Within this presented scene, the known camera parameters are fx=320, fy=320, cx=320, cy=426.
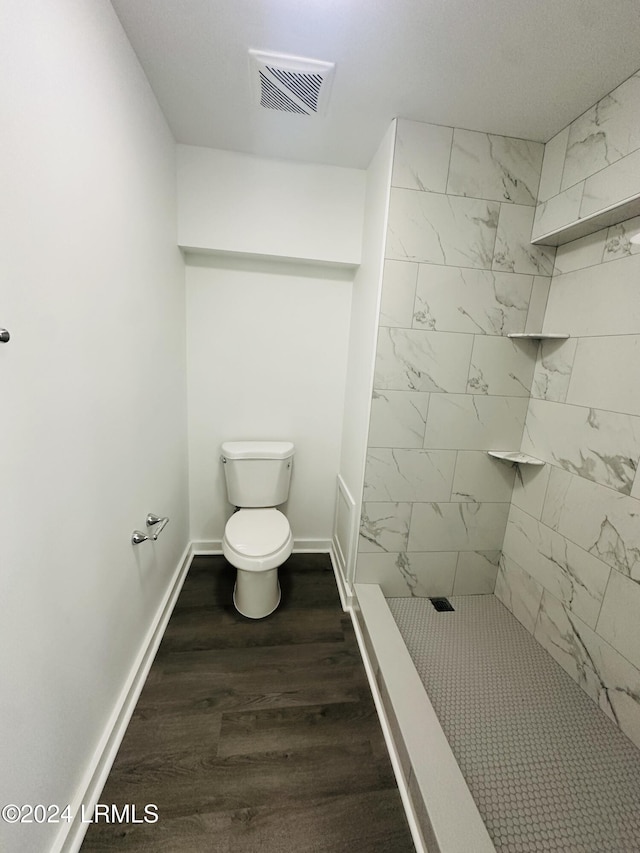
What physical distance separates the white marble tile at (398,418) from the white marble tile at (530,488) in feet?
1.88

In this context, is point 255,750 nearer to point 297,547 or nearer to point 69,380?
point 297,547

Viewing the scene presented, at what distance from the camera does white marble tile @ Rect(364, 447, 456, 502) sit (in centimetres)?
162

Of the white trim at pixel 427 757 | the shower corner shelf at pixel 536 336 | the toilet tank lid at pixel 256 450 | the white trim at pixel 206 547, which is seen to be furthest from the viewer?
the white trim at pixel 206 547

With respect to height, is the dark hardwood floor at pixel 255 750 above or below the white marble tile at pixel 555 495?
below

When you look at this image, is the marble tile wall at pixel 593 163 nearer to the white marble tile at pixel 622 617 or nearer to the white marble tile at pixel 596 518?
the white marble tile at pixel 596 518

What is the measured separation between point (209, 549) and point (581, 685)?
2.06 meters

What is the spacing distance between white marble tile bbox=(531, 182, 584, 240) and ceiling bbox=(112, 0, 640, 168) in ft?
0.93

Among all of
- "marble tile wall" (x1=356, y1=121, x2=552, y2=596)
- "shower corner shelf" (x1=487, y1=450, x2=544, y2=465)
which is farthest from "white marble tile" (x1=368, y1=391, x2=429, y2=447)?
"shower corner shelf" (x1=487, y1=450, x2=544, y2=465)

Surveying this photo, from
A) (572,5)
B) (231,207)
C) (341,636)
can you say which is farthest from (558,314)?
(341,636)

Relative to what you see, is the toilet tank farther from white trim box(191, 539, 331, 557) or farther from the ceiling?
the ceiling

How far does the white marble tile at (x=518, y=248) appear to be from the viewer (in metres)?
1.48

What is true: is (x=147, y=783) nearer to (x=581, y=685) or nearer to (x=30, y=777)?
(x=30, y=777)

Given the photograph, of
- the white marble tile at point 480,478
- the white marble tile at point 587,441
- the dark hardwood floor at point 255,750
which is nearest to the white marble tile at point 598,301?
the white marble tile at point 587,441

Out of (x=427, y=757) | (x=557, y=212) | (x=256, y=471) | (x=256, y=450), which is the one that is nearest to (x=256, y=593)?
(x=256, y=471)
